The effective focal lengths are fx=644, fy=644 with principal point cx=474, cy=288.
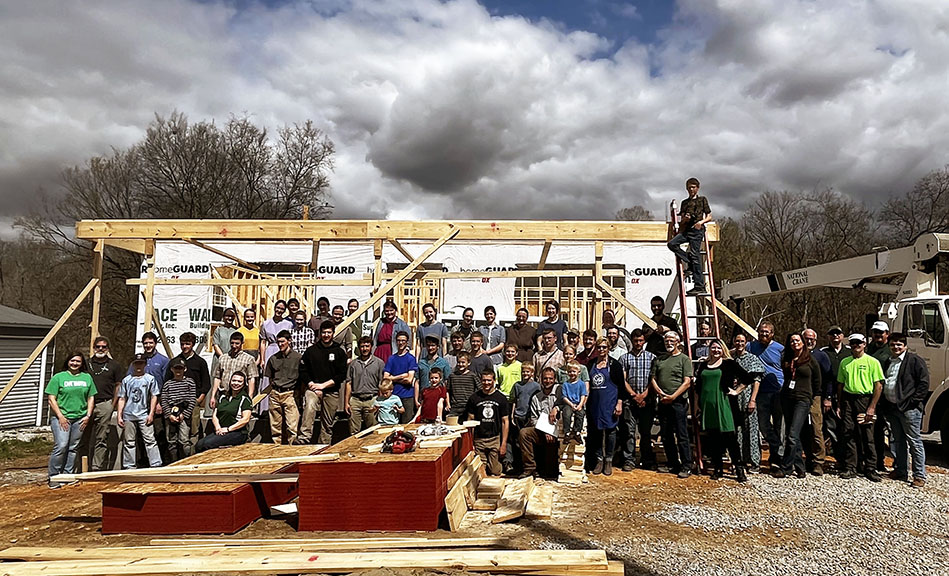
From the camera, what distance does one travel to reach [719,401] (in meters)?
7.79

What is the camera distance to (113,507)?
5.51 meters

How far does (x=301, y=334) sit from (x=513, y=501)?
4.68m

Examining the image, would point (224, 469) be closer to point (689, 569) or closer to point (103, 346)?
point (103, 346)

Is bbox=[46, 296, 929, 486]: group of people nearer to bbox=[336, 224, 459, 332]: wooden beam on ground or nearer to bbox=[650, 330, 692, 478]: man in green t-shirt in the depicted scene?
bbox=[650, 330, 692, 478]: man in green t-shirt

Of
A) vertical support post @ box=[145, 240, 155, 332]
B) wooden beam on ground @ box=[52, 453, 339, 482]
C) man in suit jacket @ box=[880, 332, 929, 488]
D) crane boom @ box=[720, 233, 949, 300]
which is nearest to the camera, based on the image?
wooden beam on ground @ box=[52, 453, 339, 482]

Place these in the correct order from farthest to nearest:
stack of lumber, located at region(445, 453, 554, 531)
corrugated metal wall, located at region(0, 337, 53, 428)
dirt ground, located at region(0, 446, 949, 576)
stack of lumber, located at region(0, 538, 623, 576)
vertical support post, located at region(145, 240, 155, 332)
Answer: corrugated metal wall, located at region(0, 337, 53, 428) → vertical support post, located at region(145, 240, 155, 332) → stack of lumber, located at region(445, 453, 554, 531) → dirt ground, located at region(0, 446, 949, 576) → stack of lumber, located at region(0, 538, 623, 576)

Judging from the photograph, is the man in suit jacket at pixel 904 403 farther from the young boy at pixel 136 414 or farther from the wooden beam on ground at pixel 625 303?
the young boy at pixel 136 414

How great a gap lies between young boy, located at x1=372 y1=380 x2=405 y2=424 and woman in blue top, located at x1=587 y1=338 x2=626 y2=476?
252 cm

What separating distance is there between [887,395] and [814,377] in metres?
0.83

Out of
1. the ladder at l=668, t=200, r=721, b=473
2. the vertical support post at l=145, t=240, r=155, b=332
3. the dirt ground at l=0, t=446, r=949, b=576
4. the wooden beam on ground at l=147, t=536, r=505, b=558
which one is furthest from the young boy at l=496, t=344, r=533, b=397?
the vertical support post at l=145, t=240, r=155, b=332

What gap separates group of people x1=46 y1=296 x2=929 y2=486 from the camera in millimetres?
7805

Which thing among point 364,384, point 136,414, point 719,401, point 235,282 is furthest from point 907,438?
point 235,282

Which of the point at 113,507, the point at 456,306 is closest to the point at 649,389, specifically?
the point at 113,507

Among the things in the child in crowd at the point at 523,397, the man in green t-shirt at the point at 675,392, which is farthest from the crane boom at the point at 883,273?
the child in crowd at the point at 523,397
